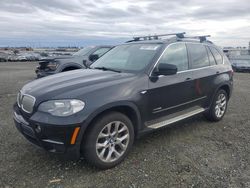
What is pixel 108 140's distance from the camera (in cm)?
357

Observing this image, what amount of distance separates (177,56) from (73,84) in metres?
2.04

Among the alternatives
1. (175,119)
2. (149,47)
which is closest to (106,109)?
(175,119)

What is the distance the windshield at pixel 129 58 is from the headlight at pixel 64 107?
4.14 feet

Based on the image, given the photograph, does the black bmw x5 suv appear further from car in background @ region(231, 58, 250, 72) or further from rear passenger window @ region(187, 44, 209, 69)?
car in background @ region(231, 58, 250, 72)

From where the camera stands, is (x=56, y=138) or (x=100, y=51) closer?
(x=56, y=138)

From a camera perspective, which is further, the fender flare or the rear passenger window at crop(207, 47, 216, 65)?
the rear passenger window at crop(207, 47, 216, 65)

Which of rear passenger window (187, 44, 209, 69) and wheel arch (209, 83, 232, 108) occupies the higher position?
rear passenger window (187, 44, 209, 69)

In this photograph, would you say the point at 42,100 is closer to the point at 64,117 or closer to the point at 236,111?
the point at 64,117

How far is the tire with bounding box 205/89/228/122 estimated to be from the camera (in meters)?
5.54

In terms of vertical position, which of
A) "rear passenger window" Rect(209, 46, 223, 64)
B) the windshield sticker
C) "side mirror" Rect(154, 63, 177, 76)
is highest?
the windshield sticker

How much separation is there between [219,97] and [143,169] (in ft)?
9.54

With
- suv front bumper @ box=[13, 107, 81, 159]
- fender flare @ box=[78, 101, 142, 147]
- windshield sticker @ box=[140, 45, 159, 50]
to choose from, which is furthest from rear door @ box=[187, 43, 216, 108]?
suv front bumper @ box=[13, 107, 81, 159]

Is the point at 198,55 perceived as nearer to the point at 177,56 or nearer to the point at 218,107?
the point at 177,56

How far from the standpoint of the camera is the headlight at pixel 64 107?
10.4 ft
